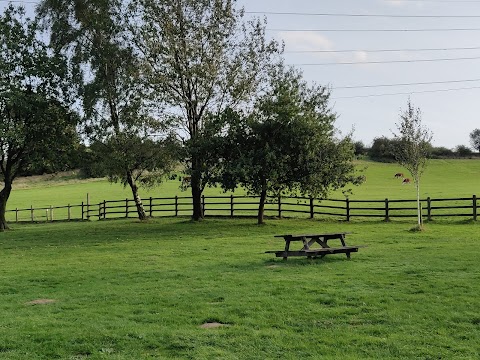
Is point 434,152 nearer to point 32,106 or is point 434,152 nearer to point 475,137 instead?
point 475,137

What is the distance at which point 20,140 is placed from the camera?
2700 centimetres

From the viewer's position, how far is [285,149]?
1011 inches

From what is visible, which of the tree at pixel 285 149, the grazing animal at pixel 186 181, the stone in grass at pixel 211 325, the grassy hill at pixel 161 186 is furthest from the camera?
the grassy hill at pixel 161 186

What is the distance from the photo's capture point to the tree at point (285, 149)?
82.1 feet

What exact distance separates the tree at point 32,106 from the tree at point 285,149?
10573mm

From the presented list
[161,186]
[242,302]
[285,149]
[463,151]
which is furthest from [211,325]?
[463,151]

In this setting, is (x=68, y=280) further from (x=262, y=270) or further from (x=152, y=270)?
(x=262, y=270)

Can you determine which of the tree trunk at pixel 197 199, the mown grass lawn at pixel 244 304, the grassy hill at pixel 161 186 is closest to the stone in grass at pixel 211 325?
the mown grass lawn at pixel 244 304

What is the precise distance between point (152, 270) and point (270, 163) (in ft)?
41.3

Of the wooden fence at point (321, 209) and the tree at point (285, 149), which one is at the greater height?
the tree at point (285, 149)

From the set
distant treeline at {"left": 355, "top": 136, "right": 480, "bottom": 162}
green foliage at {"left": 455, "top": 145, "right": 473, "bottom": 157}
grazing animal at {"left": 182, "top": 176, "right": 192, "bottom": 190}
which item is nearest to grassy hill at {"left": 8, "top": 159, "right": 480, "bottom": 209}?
distant treeline at {"left": 355, "top": 136, "right": 480, "bottom": 162}

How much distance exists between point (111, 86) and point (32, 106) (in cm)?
453

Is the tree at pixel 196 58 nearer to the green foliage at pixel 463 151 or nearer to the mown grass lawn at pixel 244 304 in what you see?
the mown grass lawn at pixel 244 304

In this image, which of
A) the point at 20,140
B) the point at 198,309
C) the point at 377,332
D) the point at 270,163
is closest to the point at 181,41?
the point at 270,163
